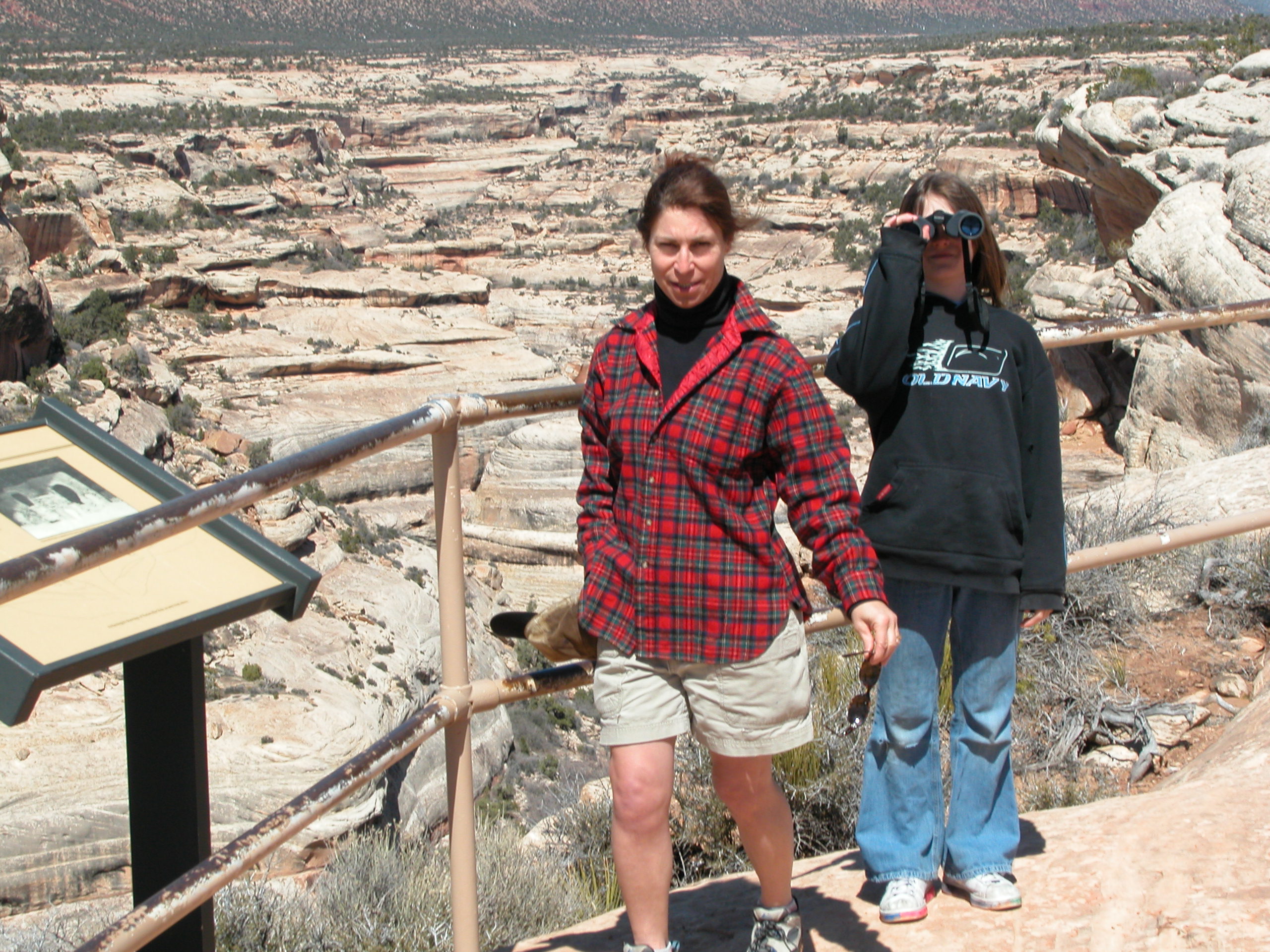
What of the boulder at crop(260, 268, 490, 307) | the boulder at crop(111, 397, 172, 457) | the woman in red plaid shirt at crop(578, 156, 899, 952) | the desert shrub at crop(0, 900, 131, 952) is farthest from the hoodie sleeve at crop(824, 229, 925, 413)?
the boulder at crop(260, 268, 490, 307)

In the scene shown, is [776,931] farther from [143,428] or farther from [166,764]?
[143,428]

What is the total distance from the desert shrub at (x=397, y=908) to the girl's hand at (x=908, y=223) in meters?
1.73

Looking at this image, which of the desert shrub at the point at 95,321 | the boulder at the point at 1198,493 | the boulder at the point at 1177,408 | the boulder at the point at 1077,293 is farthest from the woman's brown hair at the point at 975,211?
the desert shrub at the point at 95,321

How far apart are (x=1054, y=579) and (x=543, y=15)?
428 feet

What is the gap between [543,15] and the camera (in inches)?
4828

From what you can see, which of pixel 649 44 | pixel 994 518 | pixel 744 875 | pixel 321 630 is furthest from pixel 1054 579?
pixel 649 44

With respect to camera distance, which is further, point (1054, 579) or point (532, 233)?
point (532, 233)

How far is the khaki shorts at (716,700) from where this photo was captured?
5.64 ft

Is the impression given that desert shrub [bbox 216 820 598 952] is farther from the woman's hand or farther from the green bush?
the green bush

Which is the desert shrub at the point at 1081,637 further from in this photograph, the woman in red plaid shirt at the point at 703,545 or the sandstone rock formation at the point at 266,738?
the sandstone rock formation at the point at 266,738

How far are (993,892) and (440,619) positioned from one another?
112 cm

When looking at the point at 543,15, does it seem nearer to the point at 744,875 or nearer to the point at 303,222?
the point at 303,222

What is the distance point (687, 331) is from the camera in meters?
1.79

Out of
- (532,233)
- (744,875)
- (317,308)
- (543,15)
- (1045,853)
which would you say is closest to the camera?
(1045,853)
